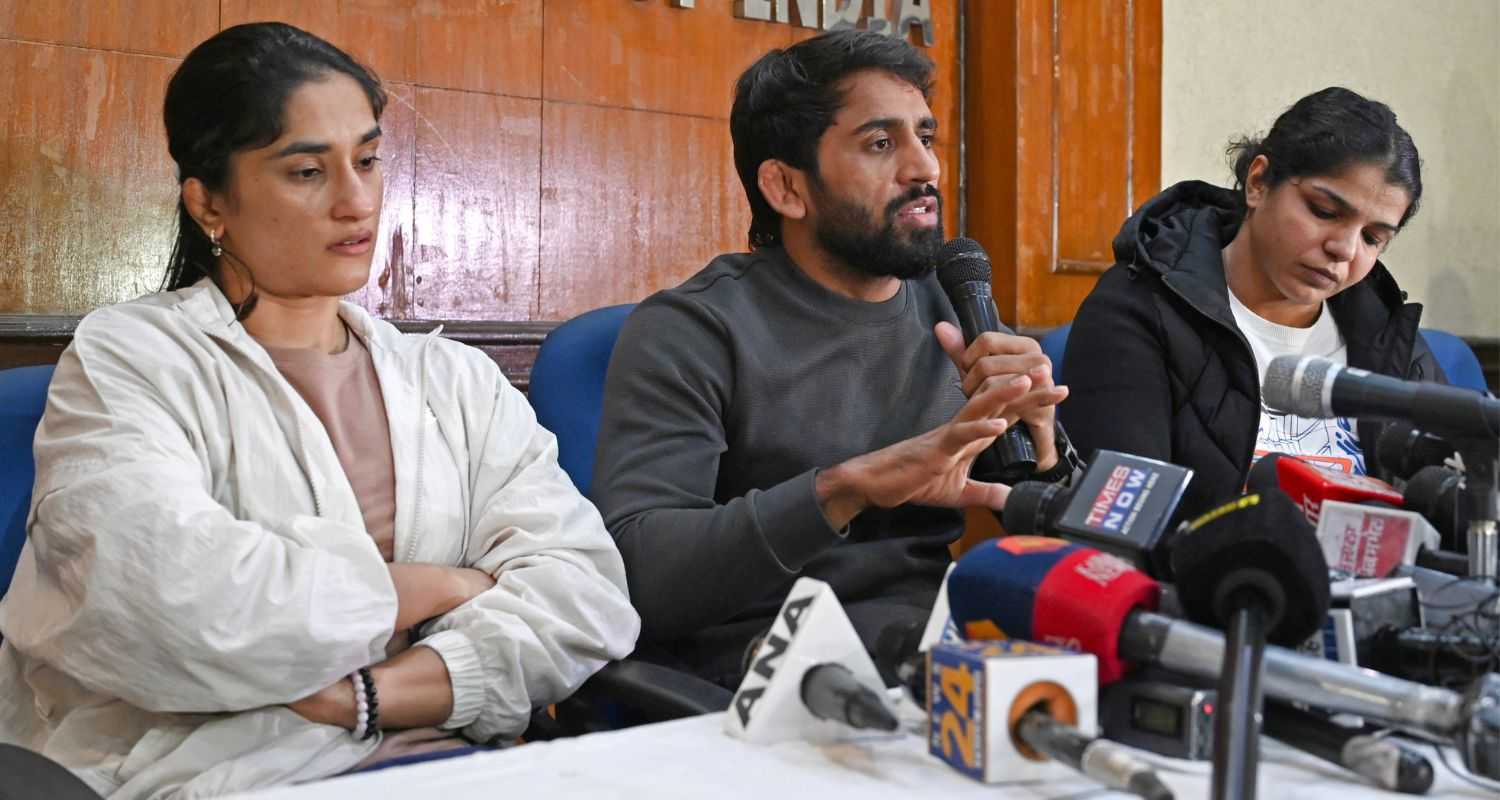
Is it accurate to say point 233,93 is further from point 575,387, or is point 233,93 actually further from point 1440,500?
point 1440,500

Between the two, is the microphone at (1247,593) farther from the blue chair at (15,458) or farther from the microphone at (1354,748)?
the blue chair at (15,458)

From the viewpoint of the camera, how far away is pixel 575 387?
1887 millimetres

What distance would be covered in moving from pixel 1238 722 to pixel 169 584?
975 mm

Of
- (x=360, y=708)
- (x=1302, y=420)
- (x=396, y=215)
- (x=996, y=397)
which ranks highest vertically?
(x=396, y=215)

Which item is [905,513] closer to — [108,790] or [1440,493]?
[1440,493]

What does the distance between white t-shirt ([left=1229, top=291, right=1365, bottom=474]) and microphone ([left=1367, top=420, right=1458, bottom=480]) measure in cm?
98

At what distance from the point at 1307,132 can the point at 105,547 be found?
1.92m

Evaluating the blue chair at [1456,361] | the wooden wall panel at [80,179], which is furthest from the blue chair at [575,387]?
the blue chair at [1456,361]

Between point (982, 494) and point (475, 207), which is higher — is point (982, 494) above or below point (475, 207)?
below

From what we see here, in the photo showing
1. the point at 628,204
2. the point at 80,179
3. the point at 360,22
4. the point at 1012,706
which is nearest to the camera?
the point at 1012,706

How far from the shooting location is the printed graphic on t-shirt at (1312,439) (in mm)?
2203

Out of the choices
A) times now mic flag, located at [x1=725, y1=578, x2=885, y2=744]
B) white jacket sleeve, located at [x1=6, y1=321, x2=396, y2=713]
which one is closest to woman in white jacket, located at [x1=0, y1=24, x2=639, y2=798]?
white jacket sleeve, located at [x1=6, y1=321, x2=396, y2=713]

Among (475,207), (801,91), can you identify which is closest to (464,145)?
(475,207)

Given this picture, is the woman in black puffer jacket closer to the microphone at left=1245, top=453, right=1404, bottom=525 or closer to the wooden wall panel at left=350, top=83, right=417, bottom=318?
the microphone at left=1245, top=453, right=1404, bottom=525
